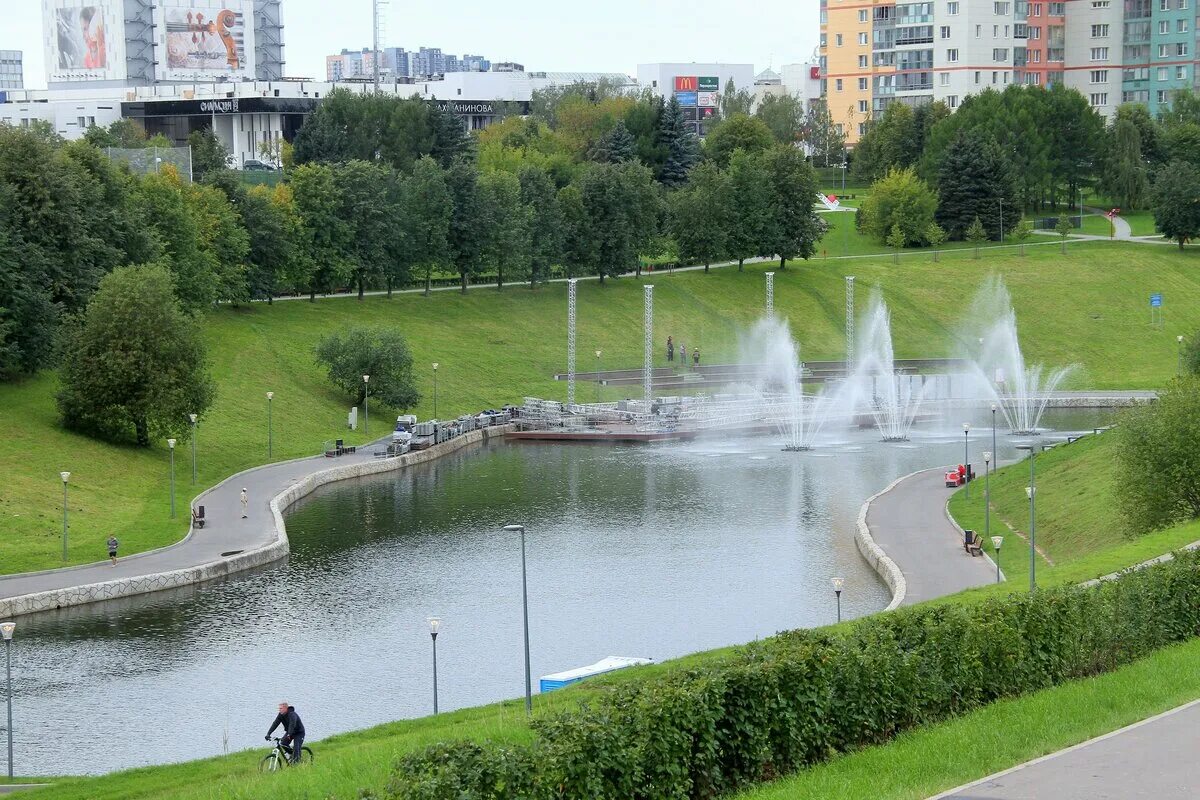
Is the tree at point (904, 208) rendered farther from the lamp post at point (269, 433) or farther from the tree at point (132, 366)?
the tree at point (132, 366)

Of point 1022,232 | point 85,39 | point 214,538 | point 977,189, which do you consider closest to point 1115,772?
point 214,538

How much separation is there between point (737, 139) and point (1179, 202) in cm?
3421

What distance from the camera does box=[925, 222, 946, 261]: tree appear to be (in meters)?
106

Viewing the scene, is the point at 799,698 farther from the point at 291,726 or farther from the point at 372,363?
the point at 372,363

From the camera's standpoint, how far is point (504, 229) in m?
91.4

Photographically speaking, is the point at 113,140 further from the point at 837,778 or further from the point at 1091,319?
the point at 837,778

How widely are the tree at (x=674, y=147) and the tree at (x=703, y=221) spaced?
21.2 meters

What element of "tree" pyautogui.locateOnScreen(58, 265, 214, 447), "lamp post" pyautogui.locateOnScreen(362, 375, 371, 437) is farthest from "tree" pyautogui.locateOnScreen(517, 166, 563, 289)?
"tree" pyautogui.locateOnScreen(58, 265, 214, 447)

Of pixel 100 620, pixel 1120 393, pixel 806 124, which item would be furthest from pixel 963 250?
pixel 100 620

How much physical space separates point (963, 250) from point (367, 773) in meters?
90.8

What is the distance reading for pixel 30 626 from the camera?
39938 millimetres

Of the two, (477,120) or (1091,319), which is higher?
(477,120)

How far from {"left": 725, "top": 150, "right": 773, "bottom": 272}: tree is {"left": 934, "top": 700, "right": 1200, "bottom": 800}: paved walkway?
81153mm

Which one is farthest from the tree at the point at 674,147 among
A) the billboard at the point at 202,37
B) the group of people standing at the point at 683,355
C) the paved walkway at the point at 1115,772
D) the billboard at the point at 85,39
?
the paved walkway at the point at 1115,772
